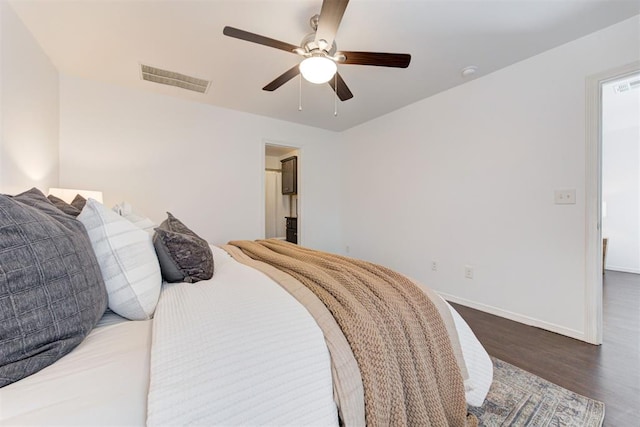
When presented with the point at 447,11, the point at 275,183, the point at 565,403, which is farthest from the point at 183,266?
the point at 275,183

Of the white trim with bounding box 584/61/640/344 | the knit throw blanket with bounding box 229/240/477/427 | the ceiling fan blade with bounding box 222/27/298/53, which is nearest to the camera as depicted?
the knit throw blanket with bounding box 229/240/477/427

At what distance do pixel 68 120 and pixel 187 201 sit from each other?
137cm

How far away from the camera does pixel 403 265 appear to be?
3457mm

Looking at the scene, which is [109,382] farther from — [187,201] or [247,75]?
[187,201]

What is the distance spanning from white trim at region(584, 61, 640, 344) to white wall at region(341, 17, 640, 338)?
42mm

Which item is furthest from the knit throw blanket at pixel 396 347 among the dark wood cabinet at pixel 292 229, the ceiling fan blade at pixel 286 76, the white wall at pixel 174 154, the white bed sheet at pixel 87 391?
the dark wood cabinet at pixel 292 229

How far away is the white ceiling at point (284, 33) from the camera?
1738 millimetres

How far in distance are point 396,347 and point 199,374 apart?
637 millimetres

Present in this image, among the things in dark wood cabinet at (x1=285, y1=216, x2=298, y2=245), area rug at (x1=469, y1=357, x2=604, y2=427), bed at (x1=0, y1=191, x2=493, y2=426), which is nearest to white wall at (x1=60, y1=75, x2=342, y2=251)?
dark wood cabinet at (x1=285, y1=216, x2=298, y2=245)

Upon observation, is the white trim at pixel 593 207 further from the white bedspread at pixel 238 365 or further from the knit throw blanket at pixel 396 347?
the white bedspread at pixel 238 365

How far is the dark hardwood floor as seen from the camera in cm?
140

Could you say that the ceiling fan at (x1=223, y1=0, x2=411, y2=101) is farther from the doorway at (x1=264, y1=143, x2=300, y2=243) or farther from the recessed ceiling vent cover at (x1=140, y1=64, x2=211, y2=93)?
the doorway at (x1=264, y1=143, x2=300, y2=243)

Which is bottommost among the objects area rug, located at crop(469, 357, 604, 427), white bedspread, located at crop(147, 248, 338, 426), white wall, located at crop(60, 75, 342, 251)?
area rug, located at crop(469, 357, 604, 427)

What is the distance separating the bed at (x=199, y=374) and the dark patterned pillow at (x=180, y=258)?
25 centimetres
